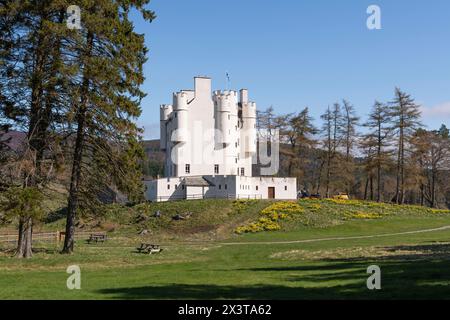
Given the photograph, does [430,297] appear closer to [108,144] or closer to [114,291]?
[114,291]

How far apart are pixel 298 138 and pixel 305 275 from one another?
60.8m

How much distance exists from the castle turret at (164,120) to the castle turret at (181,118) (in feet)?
13.3

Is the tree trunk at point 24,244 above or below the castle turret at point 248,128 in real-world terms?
below

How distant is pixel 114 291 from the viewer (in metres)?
16.1

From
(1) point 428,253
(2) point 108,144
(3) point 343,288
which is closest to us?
(3) point 343,288

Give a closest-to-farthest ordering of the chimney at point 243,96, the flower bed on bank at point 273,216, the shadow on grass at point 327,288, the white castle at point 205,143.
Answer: the shadow on grass at point 327,288
the flower bed on bank at point 273,216
the white castle at point 205,143
the chimney at point 243,96

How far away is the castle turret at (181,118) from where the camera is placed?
7275 cm

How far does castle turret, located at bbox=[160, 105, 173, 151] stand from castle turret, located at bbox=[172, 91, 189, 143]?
4054 millimetres

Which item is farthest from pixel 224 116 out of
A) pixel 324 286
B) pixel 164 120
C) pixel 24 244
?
pixel 324 286

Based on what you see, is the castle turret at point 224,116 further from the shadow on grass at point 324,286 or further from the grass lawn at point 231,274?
the shadow on grass at point 324,286

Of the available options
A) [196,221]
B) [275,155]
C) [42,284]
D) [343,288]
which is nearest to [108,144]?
[42,284]

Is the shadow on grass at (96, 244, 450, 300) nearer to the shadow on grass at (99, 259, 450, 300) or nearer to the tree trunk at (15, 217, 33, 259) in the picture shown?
the shadow on grass at (99, 259, 450, 300)

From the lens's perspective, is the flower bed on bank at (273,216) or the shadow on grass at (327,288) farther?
the flower bed on bank at (273,216)

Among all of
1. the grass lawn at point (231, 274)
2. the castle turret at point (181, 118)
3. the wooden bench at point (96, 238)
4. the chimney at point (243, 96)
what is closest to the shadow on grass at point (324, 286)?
the grass lawn at point (231, 274)
